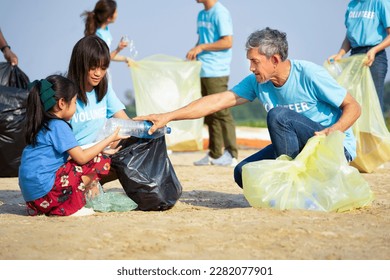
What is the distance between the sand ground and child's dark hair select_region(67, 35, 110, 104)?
877 mm

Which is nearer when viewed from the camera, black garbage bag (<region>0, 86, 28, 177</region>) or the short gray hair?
the short gray hair

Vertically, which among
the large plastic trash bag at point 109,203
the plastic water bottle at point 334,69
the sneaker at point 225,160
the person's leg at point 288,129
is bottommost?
the sneaker at point 225,160

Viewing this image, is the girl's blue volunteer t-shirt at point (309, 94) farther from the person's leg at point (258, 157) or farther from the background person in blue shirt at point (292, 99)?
the person's leg at point (258, 157)

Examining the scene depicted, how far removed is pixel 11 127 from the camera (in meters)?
6.52

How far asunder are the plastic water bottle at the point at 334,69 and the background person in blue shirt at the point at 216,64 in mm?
1265

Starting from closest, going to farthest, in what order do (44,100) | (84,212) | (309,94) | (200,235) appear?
1. (200,235)
2. (44,100)
3. (84,212)
4. (309,94)

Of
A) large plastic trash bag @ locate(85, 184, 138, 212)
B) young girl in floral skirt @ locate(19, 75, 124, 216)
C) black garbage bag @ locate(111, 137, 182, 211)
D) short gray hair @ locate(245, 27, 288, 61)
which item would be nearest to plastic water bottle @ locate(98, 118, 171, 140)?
black garbage bag @ locate(111, 137, 182, 211)

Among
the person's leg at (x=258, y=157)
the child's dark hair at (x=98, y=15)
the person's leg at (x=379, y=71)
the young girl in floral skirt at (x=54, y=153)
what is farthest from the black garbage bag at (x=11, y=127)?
the person's leg at (x=379, y=71)

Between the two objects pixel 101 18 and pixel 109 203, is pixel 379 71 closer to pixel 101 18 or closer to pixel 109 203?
pixel 101 18

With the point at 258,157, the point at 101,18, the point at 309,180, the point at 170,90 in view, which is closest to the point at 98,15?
the point at 101,18

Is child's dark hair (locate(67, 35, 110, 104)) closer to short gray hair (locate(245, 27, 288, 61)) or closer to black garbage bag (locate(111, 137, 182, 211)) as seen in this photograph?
black garbage bag (locate(111, 137, 182, 211))

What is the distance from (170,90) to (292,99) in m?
3.52

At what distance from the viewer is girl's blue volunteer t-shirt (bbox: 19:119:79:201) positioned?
431cm

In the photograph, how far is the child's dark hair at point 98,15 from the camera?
761cm
